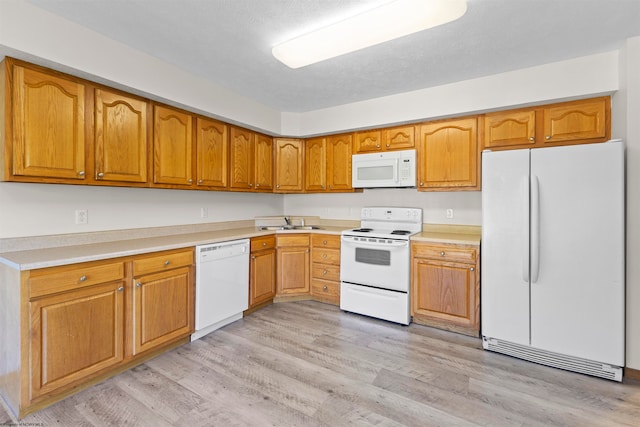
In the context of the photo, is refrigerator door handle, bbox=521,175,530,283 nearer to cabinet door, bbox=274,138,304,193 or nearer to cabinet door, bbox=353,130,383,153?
cabinet door, bbox=353,130,383,153

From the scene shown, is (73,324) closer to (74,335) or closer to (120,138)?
(74,335)

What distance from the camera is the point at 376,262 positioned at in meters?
3.10

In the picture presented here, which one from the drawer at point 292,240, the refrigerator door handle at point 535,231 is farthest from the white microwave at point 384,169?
Answer: the refrigerator door handle at point 535,231

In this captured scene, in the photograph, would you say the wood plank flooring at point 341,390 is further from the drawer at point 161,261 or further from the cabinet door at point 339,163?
the cabinet door at point 339,163

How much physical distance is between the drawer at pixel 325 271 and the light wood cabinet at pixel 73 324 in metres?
2.04

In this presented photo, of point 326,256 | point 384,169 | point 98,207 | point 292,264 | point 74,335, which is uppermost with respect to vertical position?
point 384,169

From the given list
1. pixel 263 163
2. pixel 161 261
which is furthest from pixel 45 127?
pixel 263 163

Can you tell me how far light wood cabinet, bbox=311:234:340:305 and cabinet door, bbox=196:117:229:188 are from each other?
1303mm

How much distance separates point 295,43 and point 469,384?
8.83 ft

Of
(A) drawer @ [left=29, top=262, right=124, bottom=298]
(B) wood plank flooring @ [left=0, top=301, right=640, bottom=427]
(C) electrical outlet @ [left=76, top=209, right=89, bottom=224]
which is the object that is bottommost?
(B) wood plank flooring @ [left=0, top=301, right=640, bottom=427]

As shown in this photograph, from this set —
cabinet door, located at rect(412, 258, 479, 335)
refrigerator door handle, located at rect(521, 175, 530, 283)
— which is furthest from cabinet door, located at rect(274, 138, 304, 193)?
refrigerator door handle, located at rect(521, 175, 530, 283)

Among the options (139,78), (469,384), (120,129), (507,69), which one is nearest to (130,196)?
(120,129)

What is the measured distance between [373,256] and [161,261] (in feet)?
6.55

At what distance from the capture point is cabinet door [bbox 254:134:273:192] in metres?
3.66
